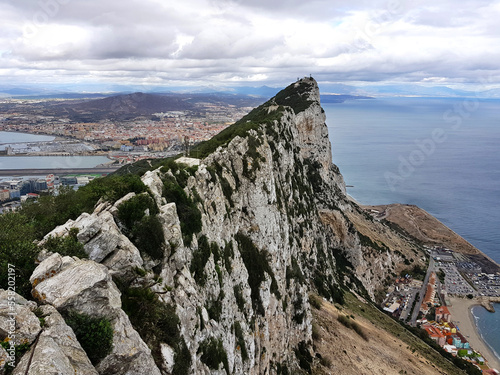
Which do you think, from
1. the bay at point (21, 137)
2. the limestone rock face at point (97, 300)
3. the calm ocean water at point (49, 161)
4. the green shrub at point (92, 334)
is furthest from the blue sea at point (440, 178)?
the bay at point (21, 137)

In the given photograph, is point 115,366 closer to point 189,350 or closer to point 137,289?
point 137,289

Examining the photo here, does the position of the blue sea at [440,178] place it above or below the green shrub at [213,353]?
below

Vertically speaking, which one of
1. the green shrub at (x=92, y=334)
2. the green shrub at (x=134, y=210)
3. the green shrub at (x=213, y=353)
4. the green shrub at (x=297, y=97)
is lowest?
the green shrub at (x=213, y=353)

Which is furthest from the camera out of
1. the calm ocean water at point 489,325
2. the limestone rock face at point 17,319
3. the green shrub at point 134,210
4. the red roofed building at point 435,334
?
the calm ocean water at point 489,325

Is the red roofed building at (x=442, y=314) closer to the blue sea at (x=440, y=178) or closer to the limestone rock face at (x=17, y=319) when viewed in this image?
the blue sea at (x=440, y=178)

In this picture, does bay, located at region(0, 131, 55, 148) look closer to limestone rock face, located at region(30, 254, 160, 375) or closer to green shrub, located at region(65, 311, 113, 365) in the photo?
limestone rock face, located at region(30, 254, 160, 375)

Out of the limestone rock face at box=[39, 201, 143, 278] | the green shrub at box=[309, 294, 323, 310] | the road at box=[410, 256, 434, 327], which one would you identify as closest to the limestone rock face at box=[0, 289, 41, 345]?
the limestone rock face at box=[39, 201, 143, 278]

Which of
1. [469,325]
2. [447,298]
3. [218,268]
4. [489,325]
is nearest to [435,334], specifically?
[469,325]

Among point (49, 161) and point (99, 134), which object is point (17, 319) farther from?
point (99, 134)
